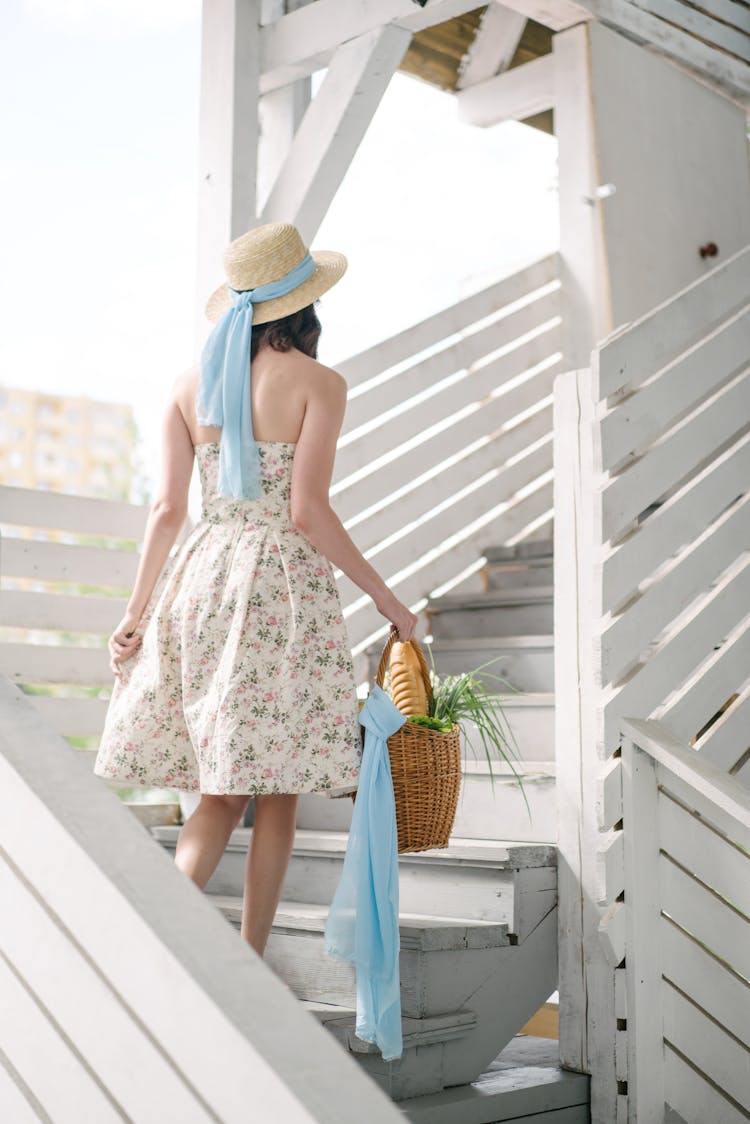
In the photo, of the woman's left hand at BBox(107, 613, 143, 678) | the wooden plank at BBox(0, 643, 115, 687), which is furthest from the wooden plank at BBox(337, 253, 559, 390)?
the woman's left hand at BBox(107, 613, 143, 678)

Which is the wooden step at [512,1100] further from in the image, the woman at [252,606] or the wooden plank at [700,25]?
the wooden plank at [700,25]

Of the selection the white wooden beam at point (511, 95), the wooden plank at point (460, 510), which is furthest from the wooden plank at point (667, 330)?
the white wooden beam at point (511, 95)

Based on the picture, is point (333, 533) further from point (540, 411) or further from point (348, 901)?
point (540, 411)

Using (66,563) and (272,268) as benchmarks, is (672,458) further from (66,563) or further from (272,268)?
(66,563)

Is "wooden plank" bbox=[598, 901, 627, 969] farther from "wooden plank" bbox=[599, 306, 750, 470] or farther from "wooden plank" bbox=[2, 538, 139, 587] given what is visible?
"wooden plank" bbox=[2, 538, 139, 587]

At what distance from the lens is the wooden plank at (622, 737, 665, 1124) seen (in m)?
2.61

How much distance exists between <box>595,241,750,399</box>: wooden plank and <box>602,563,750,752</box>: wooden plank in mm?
558

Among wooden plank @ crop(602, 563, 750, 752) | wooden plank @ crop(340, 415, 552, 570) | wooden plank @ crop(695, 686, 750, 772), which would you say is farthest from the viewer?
wooden plank @ crop(340, 415, 552, 570)

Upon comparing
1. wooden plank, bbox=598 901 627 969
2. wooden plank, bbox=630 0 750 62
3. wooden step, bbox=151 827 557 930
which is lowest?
wooden plank, bbox=598 901 627 969

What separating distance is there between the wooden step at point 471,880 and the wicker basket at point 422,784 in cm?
22

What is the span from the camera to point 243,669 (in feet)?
7.59

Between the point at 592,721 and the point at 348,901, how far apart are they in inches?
27.0

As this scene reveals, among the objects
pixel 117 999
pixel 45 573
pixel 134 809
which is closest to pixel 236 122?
pixel 45 573

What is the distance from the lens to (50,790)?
151 centimetres
